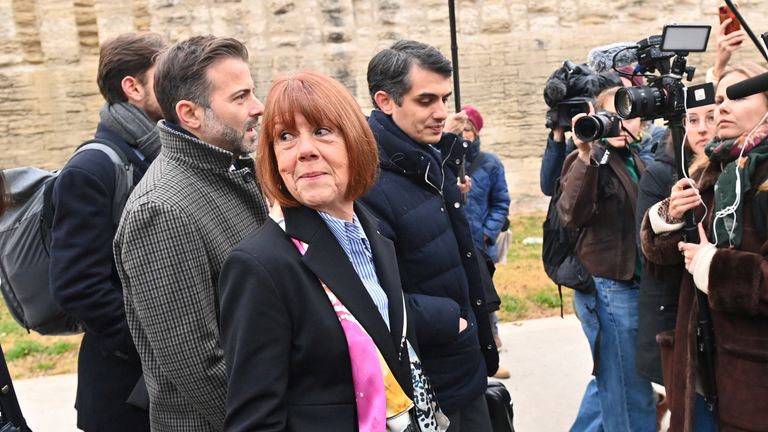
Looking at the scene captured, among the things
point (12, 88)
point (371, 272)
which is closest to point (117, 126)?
point (371, 272)

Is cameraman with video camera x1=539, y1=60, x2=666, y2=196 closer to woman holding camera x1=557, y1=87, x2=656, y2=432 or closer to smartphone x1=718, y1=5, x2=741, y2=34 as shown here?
woman holding camera x1=557, y1=87, x2=656, y2=432

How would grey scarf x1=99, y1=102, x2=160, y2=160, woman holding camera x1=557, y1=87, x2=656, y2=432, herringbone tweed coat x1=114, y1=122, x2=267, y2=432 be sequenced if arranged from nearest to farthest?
herringbone tweed coat x1=114, y1=122, x2=267, y2=432, grey scarf x1=99, y1=102, x2=160, y2=160, woman holding camera x1=557, y1=87, x2=656, y2=432

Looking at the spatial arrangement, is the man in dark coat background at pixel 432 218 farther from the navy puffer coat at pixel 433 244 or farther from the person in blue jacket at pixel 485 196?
the person in blue jacket at pixel 485 196

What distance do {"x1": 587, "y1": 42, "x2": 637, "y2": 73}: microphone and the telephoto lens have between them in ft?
2.64

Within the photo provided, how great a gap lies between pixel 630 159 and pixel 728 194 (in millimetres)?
1146

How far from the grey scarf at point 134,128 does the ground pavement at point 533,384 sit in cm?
278

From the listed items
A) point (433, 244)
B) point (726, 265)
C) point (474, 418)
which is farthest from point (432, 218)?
point (726, 265)

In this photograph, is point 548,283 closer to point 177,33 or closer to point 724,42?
point 724,42

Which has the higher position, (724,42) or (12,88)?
(724,42)

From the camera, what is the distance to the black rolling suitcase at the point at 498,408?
307 centimetres

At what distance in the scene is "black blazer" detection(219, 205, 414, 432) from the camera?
1720 mm

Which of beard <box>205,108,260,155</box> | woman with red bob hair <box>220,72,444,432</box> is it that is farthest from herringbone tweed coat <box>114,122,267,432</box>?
woman with red bob hair <box>220,72,444,432</box>

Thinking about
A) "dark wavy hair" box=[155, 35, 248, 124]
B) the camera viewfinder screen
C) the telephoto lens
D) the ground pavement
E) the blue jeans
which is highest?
"dark wavy hair" box=[155, 35, 248, 124]

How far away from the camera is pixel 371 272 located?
2025mm
